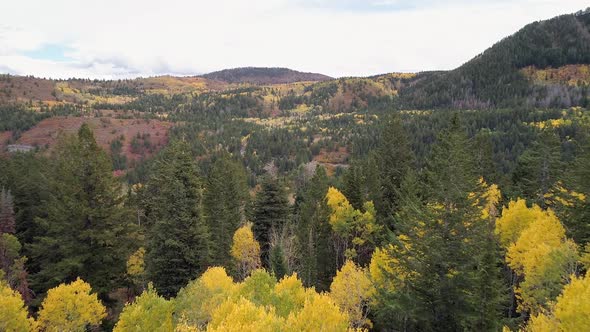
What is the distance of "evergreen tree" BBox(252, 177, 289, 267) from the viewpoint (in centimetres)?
5034

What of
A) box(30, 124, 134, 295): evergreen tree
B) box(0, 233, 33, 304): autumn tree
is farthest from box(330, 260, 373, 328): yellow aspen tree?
box(0, 233, 33, 304): autumn tree

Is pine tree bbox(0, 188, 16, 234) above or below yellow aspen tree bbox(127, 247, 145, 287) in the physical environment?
above

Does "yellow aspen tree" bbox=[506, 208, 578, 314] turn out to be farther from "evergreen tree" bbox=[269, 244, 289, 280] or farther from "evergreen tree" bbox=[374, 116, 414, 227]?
"evergreen tree" bbox=[269, 244, 289, 280]

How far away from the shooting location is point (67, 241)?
3688 centimetres

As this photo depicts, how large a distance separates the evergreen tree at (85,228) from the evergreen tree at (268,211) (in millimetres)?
16559

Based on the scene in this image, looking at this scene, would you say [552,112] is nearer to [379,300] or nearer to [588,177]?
[588,177]

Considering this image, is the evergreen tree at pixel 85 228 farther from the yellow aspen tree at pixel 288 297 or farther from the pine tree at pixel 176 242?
the yellow aspen tree at pixel 288 297

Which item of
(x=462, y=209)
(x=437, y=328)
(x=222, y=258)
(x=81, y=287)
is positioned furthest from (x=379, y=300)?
(x=81, y=287)

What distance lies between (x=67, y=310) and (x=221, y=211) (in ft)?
63.0

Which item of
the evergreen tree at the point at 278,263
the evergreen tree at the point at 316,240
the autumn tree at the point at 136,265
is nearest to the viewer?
the evergreen tree at the point at 278,263

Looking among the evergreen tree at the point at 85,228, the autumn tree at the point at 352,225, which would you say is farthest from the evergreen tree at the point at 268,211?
the evergreen tree at the point at 85,228

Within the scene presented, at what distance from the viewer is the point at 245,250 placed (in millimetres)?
46125

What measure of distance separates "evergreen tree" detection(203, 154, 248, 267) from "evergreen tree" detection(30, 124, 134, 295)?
8996 millimetres

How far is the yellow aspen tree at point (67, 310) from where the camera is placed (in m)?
29.9
